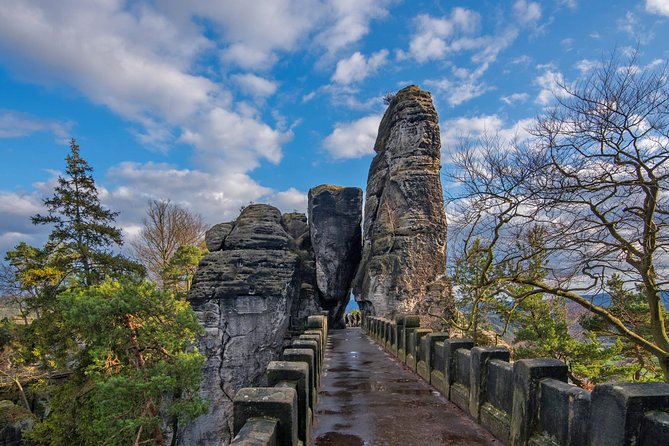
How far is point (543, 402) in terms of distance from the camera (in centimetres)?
336

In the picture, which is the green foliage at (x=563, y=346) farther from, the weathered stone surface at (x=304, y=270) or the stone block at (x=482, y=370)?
the weathered stone surface at (x=304, y=270)

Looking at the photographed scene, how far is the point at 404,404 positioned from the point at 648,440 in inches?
149

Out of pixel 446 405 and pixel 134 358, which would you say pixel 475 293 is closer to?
pixel 446 405

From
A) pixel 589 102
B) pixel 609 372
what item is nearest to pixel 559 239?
pixel 589 102

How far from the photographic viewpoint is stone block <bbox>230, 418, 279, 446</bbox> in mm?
2438

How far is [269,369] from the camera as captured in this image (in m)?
3.99

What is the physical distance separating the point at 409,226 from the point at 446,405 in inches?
670

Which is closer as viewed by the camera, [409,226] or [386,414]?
[386,414]

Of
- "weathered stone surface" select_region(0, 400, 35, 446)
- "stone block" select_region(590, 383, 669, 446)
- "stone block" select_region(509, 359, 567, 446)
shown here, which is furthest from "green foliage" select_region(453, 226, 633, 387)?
"weathered stone surface" select_region(0, 400, 35, 446)

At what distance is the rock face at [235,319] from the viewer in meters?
21.8

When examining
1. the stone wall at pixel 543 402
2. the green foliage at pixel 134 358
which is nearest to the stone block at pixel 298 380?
the stone wall at pixel 543 402

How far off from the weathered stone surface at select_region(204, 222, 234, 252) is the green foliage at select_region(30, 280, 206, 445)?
1274 cm

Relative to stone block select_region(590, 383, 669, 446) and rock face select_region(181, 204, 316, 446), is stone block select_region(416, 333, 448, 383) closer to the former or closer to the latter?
stone block select_region(590, 383, 669, 446)

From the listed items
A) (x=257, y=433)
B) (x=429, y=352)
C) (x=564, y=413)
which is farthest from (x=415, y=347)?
(x=257, y=433)
